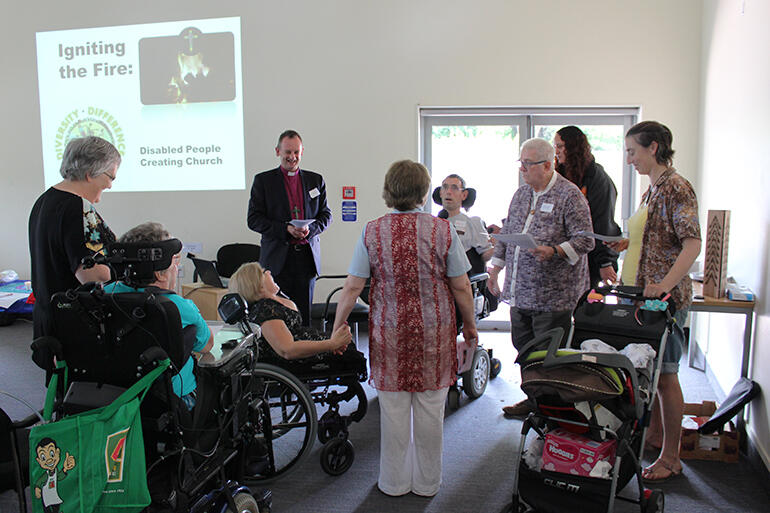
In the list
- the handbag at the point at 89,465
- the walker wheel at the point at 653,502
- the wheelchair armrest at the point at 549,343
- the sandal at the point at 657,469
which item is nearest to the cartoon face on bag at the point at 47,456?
the handbag at the point at 89,465

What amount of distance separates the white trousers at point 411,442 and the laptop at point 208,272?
265cm

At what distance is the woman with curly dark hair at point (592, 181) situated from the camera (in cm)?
312

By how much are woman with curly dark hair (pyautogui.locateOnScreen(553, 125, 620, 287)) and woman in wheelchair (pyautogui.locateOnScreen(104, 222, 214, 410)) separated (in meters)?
2.20

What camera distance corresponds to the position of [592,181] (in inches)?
123

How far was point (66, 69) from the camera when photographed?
549 cm

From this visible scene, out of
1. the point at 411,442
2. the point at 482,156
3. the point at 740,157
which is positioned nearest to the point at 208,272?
the point at 482,156

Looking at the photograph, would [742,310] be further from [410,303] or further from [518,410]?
[410,303]

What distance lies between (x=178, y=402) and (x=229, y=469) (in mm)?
396

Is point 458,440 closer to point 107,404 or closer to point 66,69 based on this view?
point 107,404

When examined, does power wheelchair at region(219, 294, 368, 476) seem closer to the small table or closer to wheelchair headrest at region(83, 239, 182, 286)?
wheelchair headrest at region(83, 239, 182, 286)

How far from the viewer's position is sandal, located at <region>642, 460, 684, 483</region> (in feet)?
8.02

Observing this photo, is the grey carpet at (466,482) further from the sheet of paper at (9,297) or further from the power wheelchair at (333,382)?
the sheet of paper at (9,297)

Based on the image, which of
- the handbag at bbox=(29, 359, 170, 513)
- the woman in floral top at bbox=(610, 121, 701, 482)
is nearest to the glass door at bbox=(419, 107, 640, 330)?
the woman in floral top at bbox=(610, 121, 701, 482)

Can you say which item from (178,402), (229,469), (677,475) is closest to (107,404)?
(178,402)
